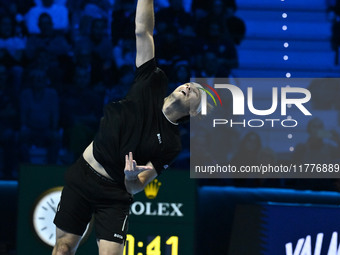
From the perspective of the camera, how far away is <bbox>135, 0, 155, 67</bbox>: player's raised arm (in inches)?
177

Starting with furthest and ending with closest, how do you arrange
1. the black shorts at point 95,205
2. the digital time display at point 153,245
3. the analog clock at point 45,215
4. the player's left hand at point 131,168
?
1. the analog clock at point 45,215
2. the digital time display at point 153,245
3. the black shorts at point 95,205
4. the player's left hand at point 131,168

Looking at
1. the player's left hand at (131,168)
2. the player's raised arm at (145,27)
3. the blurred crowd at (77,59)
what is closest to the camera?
the player's left hand at (131,168)

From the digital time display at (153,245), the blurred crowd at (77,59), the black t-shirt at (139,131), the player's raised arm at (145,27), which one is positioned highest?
the blurred crowd at (77,59)

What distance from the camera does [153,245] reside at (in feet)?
20.2

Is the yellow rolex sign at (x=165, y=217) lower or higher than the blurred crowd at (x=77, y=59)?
lower

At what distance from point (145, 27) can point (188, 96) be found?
1.77 feet

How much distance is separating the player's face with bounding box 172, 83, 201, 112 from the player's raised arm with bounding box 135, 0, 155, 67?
1.12ft

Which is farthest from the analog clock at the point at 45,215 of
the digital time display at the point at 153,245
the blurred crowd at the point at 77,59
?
the blurred crowd at the point at 77,59

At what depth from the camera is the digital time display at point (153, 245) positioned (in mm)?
6129

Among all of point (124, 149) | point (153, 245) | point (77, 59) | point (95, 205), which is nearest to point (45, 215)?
point (153, 245)

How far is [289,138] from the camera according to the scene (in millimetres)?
8250

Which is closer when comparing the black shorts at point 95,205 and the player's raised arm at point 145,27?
the player's raised arm at point 145,27

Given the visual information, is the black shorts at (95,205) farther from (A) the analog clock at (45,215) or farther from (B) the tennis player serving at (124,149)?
(A) the analog clock at (45,215)

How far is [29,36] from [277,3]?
3.31 m
